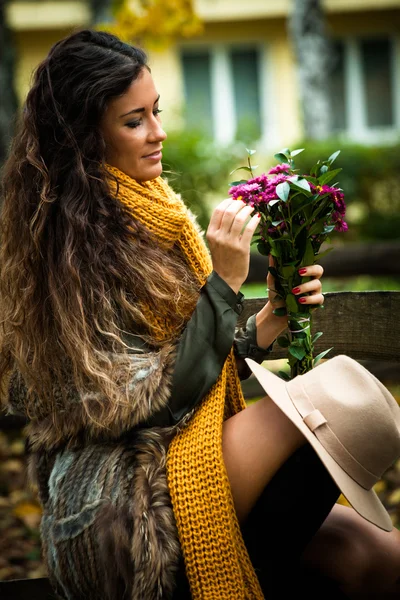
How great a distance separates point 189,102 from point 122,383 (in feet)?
39.2

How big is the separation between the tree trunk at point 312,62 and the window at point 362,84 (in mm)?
2163

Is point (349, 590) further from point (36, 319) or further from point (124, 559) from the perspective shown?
point (36, 319)

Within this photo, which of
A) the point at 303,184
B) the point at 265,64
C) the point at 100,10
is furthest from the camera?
the point at 265,64

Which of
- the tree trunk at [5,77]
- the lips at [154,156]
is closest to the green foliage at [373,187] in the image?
the tree trunk at [5,77]

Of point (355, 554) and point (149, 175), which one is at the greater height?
point (149, 175)

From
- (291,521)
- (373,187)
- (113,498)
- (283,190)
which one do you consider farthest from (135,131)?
(373,187)

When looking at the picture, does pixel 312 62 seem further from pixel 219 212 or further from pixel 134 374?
pixel 134 374

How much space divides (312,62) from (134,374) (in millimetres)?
10445

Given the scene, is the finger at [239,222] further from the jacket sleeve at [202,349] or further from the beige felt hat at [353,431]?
the beige felt hat at [353,431]

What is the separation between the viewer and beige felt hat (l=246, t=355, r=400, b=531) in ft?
6.10

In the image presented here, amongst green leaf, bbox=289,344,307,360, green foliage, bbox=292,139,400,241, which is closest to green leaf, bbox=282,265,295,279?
green leaf, bbox=289,344,307,360

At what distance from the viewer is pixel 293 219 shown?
2.12m

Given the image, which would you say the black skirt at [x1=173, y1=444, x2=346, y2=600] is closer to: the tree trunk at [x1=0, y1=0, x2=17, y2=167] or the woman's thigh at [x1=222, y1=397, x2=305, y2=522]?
the woman's thigh at [x1=222, y1=397, x2=305, y2=522]

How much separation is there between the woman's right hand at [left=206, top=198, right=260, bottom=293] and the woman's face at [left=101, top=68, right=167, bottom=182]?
1.04ft
